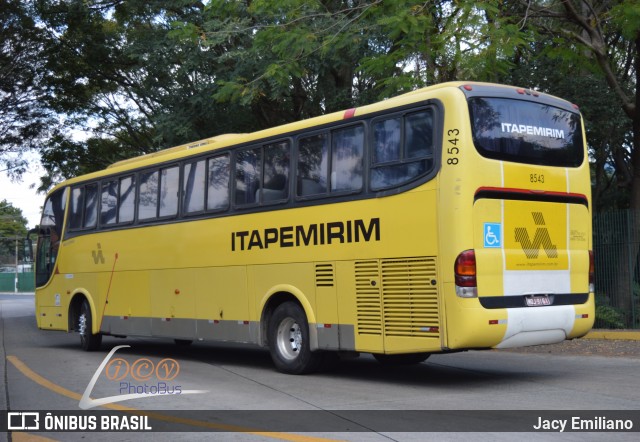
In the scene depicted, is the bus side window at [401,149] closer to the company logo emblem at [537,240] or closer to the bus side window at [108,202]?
the company logo emblem at [537,240]

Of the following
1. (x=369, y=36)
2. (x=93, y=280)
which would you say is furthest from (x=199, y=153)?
(x=369, y=36)

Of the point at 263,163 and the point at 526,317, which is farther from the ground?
the point at 263,163

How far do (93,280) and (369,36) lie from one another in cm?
813

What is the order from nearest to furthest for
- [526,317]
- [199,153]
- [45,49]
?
1. [526,317]
2. [199,153]
3. [45,49]

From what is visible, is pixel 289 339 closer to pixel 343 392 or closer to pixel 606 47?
pixel 343 392

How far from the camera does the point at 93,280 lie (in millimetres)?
17438

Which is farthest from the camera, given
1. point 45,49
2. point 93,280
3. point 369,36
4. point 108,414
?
point 45,49

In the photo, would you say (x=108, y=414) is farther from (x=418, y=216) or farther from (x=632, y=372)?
(x=632, y=372)

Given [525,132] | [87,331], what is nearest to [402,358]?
[525,132]

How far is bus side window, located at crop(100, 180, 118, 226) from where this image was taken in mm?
16781

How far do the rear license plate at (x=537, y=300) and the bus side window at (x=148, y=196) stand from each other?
25.2 feet

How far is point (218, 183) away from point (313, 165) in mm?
2467

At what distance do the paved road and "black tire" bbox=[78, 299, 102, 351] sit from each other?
1.60 meters

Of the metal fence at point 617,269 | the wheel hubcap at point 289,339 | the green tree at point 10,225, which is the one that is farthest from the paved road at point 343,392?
the green tree at point 10,225
